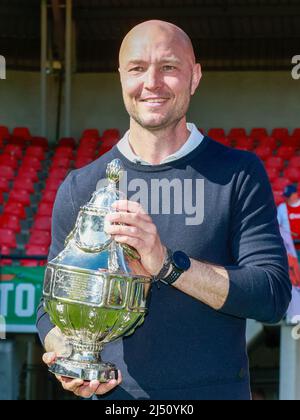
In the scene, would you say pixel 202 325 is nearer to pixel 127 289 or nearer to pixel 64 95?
pixel 127 289

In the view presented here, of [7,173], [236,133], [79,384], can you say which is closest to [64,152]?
[7,173]

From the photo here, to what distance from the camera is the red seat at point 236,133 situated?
42.5 feet

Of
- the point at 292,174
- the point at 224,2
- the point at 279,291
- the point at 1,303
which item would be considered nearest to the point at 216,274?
the point at 279,291

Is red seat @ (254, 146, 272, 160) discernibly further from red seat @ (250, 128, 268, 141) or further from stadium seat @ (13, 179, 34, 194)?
stadium seat @ (13, 179, 34, 194)

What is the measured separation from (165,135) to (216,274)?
0.29m

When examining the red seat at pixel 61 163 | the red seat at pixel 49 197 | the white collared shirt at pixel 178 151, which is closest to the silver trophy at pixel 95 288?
the white collared shirt at pixel 178 151

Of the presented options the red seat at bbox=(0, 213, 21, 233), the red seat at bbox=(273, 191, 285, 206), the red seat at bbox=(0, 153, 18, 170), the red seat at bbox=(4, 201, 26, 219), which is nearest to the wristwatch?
the red seat at bbox=(273, 191, 285, 206)

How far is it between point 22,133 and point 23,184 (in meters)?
2.33

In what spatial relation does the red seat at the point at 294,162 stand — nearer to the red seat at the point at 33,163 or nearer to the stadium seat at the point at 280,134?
the stadium seat at the point at 280,134

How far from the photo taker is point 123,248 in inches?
64.4

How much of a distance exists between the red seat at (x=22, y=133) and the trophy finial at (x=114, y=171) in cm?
1147

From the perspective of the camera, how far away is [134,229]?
5.04 feet

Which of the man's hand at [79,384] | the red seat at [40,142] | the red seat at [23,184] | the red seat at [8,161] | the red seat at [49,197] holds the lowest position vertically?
the man's hand at [79,384]

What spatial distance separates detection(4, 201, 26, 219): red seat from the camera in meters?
10.0
